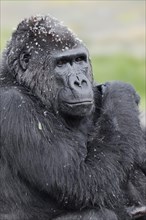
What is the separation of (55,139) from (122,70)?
439 inches

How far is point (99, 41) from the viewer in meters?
22.6

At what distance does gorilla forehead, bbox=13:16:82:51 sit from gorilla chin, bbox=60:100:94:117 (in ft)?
1.66

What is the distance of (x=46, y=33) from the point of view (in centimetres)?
732

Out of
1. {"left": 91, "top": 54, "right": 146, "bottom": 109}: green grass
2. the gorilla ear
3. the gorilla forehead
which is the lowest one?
{"left": 91, "top": 54, "right": 146, "bottom": 109}: green grass

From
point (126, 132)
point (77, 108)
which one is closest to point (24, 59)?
point (77, 108)

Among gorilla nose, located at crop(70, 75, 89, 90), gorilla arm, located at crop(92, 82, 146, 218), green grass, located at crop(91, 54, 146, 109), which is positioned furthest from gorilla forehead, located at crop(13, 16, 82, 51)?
green grass, located at crop(91, 54, 146, 109)

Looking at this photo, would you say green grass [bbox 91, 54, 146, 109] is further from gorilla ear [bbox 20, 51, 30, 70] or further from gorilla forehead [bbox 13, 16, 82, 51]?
gorilla ear [bbox 20, 51, 30, 70]

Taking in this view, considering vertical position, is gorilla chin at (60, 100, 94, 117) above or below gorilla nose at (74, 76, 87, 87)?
below

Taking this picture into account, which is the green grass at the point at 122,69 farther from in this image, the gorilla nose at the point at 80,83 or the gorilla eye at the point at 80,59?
the gorilla nose at the point at 80,83

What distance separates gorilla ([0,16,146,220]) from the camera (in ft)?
23.1

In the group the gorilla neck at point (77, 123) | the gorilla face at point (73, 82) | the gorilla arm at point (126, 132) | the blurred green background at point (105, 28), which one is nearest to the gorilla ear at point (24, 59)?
the gorilla face at point (73, 82)

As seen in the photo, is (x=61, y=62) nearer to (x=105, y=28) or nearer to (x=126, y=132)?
(x=126, y=132)

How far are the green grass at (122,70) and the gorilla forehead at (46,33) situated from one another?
8731mm

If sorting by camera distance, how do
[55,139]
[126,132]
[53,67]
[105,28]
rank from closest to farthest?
[55,139]
[53,67]
[126,132]
[105,28]
